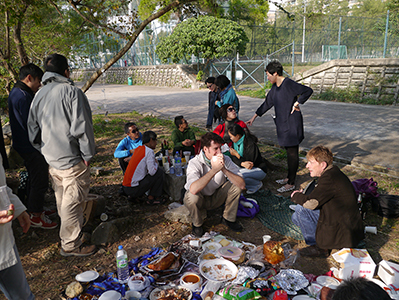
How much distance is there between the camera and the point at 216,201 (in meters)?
4.00

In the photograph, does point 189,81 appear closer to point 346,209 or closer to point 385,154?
point 385,154

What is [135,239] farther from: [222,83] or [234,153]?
[222,83]

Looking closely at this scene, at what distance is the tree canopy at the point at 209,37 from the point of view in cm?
2072

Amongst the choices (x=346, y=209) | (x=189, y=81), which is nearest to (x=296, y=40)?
(x=189, y=81)

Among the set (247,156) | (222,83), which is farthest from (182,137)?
(222,83)

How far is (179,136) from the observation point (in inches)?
232

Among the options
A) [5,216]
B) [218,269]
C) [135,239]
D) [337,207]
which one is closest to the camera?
[5,216]

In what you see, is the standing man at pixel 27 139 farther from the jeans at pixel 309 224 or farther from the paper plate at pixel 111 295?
the jeans at pixel 309 224

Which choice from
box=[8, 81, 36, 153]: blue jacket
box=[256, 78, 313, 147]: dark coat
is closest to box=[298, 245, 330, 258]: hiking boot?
box=[256, 78, 313, 147]: dark coat

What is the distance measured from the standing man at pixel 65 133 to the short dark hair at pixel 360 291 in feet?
Answer: 8.81

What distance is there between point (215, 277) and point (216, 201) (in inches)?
48.6

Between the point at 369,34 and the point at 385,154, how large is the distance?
17.8 m

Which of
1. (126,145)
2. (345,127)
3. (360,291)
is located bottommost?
(345,127)

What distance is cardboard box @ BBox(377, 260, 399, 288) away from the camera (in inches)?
107
